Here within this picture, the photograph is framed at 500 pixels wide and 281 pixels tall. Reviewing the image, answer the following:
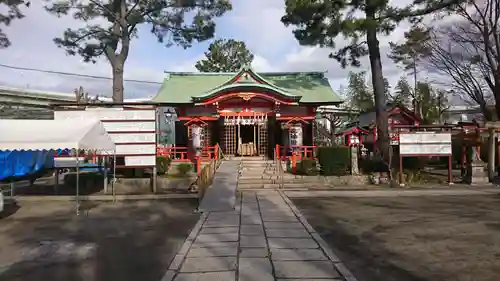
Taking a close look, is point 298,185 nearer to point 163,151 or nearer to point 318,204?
point 318,204

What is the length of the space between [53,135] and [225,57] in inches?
1554

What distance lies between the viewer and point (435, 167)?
26.9 meters

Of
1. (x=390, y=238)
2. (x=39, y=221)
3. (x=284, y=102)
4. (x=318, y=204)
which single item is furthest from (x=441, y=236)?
(x=284, y=102)

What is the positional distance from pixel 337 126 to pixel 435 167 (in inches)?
773

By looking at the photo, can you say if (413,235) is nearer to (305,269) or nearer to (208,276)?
(305,269)

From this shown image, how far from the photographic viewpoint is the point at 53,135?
1180cm

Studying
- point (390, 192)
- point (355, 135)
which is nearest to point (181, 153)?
point (390, 192)

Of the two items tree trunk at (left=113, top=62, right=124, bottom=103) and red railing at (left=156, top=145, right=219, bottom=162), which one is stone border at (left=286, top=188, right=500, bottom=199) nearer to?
red railing at (left=156, top=145, right=219, bottom=162)

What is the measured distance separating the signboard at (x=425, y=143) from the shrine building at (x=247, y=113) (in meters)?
6.89

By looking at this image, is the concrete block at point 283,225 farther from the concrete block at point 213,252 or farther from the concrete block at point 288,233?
the concrete block at point 213,252

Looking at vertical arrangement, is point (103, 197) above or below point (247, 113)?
below

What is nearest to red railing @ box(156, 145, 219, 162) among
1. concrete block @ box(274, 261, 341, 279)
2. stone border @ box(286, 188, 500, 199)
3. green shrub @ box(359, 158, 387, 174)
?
green shrub @ box(359, 158, 387, 174)

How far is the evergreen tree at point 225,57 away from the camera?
4962 centimetres

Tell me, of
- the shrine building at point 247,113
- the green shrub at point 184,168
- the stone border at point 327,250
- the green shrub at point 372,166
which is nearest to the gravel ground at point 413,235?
the stone border at point 327,250
